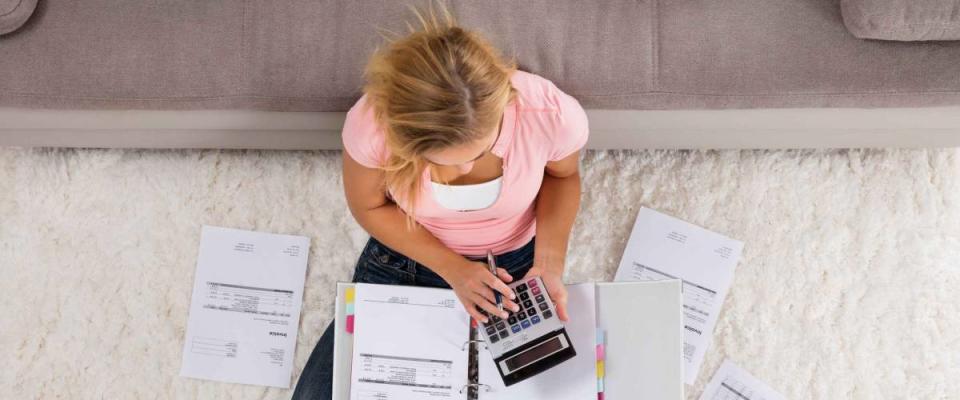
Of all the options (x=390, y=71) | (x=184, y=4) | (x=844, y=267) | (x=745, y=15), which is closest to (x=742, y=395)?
(x=844, y=267)

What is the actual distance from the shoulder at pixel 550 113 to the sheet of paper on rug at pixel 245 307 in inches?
30.6

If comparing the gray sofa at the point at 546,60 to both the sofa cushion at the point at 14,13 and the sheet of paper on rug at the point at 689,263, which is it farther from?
the sheet of paper on rug at the point at 689,263

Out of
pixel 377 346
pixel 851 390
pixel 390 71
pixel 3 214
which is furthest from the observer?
pixel 3 214

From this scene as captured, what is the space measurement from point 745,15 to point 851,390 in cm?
88

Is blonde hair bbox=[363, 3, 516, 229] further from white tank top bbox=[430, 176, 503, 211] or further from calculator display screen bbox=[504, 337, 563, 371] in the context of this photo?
calculator display screen bbox=[504, 337, 563, 371]

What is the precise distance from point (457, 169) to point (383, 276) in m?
0.41

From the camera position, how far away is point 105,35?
1.36 metres

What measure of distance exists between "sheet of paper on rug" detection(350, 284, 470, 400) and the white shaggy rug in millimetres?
432

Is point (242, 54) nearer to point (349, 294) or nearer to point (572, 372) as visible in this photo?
point (349, 294)

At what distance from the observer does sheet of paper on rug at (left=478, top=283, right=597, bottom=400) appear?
127cm

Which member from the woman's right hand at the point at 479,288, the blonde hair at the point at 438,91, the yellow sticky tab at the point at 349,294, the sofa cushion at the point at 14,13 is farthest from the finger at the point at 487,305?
the sofa cushion at the point at 14,13

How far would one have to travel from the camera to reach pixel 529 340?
121 centimetres

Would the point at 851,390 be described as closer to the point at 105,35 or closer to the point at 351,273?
the point at 351,273

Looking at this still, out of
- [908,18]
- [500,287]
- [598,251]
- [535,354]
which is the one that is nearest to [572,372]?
[535,354]
